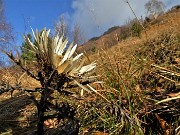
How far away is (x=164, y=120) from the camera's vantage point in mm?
1746

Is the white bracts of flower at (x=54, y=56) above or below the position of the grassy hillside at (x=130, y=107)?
above

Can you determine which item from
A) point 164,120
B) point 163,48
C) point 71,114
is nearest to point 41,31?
point 71,114

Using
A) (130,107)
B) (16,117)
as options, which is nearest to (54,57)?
(130,107)

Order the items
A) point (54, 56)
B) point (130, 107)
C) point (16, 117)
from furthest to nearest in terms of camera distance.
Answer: point (16, 117) < point (130, 107) < point (54, 56)

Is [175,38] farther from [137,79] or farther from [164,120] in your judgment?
[164,120]

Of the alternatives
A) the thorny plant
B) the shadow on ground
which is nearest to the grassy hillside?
the shadow on ground

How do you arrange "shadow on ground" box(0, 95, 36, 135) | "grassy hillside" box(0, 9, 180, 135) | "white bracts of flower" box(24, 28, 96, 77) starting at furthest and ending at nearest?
"shadow on ground" box(0, 95, 36, 135) → "grassy hillside" box(0, 9, 180, 135) → "white bracts of flower" box(24, 28, 96, 77)

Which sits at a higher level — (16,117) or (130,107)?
(16,117)

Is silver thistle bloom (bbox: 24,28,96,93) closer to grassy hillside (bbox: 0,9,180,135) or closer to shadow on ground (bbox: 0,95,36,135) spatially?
grassy hillside (bbox: 0,9,180,135)

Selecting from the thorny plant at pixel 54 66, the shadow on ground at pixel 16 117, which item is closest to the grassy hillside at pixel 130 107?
the shadow on ground at pixel 16 117

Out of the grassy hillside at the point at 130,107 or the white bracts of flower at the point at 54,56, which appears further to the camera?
the grassy hillside at the point at 130,107

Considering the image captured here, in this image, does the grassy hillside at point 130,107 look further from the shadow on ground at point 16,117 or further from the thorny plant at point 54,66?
the thorny plant at point 54,66

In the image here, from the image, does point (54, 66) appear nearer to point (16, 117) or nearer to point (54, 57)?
point (54, 57)

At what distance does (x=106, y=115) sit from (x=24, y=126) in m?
0.67
